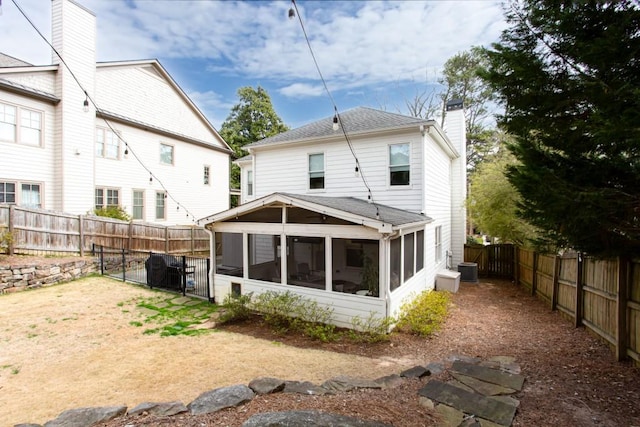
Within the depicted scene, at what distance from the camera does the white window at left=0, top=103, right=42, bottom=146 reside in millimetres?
11859

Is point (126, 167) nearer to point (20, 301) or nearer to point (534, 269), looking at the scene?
point (20, 301)

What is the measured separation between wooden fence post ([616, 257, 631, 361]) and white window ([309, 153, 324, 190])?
8163mm

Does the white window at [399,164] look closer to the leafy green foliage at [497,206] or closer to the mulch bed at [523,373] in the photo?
the mulch bed at [523,373]

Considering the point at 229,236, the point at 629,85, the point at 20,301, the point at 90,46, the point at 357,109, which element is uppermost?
the point at 90,46

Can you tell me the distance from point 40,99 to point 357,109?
12.9 m

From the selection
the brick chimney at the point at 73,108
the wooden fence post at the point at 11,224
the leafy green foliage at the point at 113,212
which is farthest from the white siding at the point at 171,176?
the wooden fence post at the point at 11,224

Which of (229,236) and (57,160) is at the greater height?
(57,160)

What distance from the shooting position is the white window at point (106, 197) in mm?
14938

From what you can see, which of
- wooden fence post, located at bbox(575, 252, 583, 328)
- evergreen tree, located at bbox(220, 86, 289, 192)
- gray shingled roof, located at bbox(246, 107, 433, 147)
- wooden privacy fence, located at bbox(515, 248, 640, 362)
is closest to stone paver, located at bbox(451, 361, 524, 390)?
wooden privacy fence, located at bbox(515, 248, 640, 362)

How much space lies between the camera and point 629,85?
325cm

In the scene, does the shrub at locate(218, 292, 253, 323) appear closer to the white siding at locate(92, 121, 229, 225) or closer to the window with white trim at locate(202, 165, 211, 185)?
the white siding at locate(92, 121, 229, 225)

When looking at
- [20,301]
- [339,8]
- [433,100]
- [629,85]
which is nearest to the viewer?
[629,85]

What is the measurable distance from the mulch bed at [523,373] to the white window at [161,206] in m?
12.8

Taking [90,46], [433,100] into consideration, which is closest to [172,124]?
[90,46]
